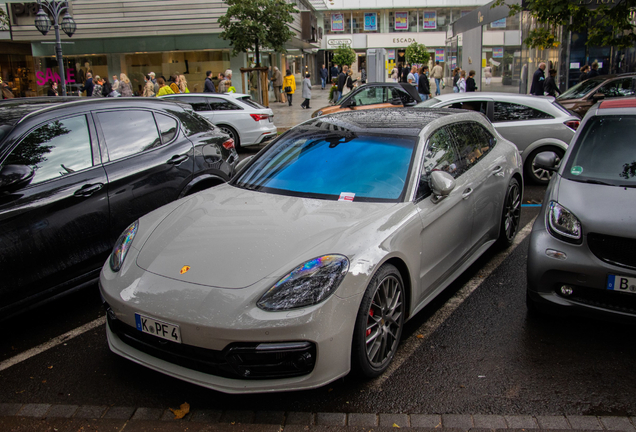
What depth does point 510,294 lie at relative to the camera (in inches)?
Answer: 179

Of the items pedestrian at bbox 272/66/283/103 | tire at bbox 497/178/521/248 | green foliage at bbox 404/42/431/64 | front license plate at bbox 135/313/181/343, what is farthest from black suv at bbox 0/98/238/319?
green foliage at bbox 404/42/431/64

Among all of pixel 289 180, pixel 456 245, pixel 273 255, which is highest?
pixel 289 180

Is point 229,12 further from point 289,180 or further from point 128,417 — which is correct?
point 128,417

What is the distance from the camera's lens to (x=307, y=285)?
2.92 meters

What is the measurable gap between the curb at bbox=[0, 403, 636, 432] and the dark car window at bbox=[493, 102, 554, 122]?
22.0 ft

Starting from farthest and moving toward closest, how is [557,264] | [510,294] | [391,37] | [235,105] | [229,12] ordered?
[391,37] → [229,12] → [235,105] → [510,294] → [557,264]

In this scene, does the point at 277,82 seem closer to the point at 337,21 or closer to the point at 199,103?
the point at 199,103

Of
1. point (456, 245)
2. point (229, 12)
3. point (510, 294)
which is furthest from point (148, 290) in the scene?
point (229, 12)

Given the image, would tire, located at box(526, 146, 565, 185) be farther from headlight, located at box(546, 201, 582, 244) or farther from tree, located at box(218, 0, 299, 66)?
tree, located at box(218, 0, 299, 66)

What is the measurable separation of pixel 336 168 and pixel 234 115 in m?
9.49

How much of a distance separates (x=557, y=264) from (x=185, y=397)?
8.39 ft

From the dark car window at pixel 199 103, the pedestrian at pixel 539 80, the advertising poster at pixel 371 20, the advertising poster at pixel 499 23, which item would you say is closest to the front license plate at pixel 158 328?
the dark car window at pixel 199 103

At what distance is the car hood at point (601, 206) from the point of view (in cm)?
352

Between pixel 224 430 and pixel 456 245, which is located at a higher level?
pixel 456 245
